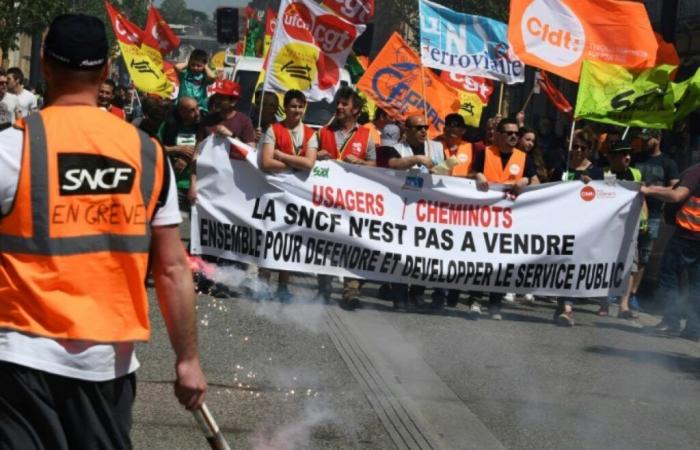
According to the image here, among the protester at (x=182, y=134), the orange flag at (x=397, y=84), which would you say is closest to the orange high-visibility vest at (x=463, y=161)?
the orange flag at (x=397, y=84)

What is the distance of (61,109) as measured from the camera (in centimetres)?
353

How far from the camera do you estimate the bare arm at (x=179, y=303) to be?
12.1ft

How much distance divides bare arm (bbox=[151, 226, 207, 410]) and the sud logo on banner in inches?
389

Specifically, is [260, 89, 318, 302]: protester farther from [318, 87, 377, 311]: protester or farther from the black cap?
the black cap

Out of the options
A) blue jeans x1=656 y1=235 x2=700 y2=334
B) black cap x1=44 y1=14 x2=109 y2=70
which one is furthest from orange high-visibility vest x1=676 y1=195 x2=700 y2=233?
black cap x1=44 y1=14 x2=109 y2=70

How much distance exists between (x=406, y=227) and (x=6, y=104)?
22.0 feet

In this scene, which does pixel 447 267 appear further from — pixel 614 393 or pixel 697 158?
pixel 697 158

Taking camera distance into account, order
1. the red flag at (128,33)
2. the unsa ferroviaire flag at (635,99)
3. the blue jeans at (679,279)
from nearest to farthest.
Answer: the blue jeans at (679,279) < the unsa ferroviaire flag at (635,99) < the red flag at (128,33)

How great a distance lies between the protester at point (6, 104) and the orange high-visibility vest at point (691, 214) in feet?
24.2

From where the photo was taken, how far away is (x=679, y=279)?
11844 millimetres

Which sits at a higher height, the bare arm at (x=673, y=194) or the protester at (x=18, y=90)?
the bare arm at (x=673, y=194)

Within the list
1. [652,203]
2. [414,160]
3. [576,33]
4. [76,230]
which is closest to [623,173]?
[652,203]

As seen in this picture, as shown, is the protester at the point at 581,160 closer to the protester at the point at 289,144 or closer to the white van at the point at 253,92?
the protester at the point at 289,144

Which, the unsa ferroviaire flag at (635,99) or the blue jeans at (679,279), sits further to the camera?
the unsa ferroviaire flag at (635,99)
